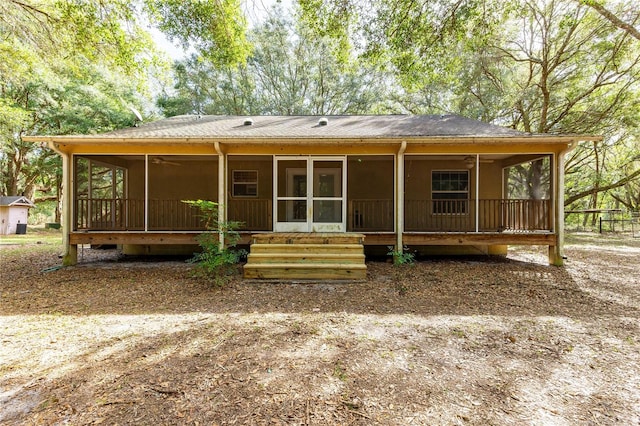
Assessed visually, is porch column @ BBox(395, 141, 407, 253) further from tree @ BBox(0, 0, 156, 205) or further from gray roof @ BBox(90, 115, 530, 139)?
tree @ BBox(0, 0, 156, 205)

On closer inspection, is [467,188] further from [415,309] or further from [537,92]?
[537,92]

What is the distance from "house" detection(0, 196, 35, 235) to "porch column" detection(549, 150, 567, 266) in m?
24.7

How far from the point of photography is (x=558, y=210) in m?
7.24

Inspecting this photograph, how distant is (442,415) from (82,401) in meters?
2.75

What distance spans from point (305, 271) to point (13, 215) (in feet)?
65.8

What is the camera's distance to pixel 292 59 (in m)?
20.3

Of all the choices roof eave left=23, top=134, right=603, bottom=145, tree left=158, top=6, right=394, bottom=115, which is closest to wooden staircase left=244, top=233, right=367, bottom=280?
roof eave left=23, top=134, right=603, bottom=145

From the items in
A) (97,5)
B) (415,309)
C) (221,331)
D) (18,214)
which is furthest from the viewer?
(18,214)

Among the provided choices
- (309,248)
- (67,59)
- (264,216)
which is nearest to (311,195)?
(264,216)

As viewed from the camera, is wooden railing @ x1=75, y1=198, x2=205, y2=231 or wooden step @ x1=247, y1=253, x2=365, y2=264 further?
wooden railing @ x1=75, y1=198, x2=205, y2=231

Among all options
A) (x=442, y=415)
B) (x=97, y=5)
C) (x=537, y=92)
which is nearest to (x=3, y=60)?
(x=97, y=5)

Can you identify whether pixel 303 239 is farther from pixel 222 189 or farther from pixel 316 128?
pixel 316 128

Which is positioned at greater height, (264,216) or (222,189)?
(222,189)

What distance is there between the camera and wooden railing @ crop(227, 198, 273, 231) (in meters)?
8.08
